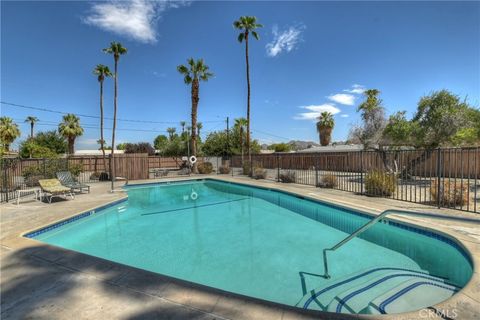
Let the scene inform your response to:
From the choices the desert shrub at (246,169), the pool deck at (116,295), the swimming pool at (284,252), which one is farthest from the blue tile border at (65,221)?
the desert shrub at (246,169)

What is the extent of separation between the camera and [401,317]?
7.54 feet

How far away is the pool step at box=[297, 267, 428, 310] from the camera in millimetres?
3330

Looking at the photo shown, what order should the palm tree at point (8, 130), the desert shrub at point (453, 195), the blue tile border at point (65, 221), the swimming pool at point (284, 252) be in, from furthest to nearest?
the palm tree at point (8, 130) → the desert shrub at point (453, 195) → the blue tile border at point (65, 221) → the swimming pool at point (284, 252)

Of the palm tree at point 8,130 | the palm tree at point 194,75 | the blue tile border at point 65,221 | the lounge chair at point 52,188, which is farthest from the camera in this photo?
the palm tree at point 8,130

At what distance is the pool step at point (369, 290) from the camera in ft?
10.3

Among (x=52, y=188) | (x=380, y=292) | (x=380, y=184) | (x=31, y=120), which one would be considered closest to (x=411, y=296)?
(x=380, y=292)

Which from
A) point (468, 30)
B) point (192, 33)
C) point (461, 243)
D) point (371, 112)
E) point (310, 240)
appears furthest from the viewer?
point (371, 112)

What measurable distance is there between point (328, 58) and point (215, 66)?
32.3 ft

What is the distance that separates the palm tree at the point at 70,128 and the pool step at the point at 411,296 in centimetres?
3545

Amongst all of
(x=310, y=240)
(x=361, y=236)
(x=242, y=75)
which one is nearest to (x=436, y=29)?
(x=361, y=236)

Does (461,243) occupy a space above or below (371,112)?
below

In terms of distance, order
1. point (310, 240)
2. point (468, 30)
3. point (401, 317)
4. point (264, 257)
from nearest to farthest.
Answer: point (401, 317) → point (264, 257) → point (310, 240) → point (468, 30)

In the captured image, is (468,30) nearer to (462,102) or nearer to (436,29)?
(436,29)

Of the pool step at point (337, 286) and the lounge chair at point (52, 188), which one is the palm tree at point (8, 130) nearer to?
the lounge chair at point (52, 188)
